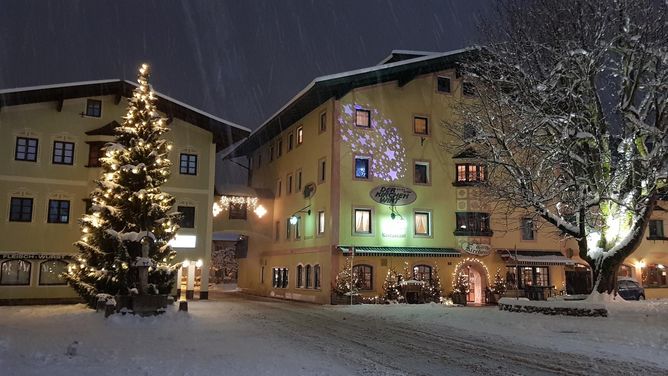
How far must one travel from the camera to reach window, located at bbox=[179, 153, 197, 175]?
32.4 m

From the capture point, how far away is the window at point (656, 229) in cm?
3912

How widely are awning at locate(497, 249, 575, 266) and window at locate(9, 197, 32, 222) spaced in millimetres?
25657

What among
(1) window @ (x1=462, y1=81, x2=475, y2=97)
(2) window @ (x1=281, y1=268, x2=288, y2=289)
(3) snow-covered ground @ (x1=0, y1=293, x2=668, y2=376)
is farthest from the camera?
(2) window @ (x1=281, y1=268, x2=288, y2=289)

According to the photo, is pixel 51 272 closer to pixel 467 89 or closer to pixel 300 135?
pixel 300 135

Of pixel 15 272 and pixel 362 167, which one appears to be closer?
pixel 15 272

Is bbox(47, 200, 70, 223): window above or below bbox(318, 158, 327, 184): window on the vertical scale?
below

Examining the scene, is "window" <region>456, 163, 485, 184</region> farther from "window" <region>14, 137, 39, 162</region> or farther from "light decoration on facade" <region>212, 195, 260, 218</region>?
"window" <region>14, 137, 39, 162</region>

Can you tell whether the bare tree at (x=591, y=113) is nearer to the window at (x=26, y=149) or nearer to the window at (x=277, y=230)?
the window at (x=277, y=230)

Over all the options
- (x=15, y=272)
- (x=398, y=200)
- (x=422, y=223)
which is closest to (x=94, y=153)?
(x=15, y=272)

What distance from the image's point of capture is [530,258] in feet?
107

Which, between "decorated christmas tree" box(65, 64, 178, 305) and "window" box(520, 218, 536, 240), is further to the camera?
"window" box(520, 218, 536, 240)

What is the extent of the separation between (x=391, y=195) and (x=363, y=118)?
4.60 meters

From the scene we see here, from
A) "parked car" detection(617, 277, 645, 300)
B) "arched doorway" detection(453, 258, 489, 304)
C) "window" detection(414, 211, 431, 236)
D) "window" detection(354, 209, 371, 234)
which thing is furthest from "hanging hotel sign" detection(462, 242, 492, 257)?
"parked car" detection(617, 277, 645, 300)

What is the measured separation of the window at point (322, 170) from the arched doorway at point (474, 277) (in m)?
9.15
